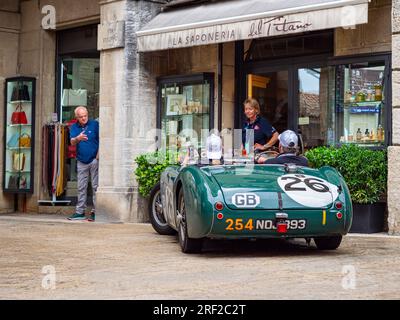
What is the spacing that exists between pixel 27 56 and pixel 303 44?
7.02 metres

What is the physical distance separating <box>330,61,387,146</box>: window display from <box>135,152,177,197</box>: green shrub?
2.85m

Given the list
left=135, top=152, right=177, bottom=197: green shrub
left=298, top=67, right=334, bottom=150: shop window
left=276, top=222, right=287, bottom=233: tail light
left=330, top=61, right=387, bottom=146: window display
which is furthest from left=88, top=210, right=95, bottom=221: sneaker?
left=276, top=222, right=287, bottom=233: tail light

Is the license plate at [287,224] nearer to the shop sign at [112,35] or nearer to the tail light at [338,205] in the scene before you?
the tail light at [338,205]

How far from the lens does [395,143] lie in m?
10.9

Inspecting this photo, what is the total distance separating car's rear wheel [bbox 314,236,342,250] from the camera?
8812mm

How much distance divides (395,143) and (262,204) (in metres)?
3.39

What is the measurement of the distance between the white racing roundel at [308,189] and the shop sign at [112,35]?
6.53 metres

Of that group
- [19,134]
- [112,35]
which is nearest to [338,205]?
[112,35]

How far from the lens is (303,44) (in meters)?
13.5

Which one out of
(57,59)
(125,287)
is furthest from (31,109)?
(125,287)

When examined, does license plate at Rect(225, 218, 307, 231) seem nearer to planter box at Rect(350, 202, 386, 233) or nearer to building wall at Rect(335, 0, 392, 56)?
planter box at Rect(350, 202, 386, 233)

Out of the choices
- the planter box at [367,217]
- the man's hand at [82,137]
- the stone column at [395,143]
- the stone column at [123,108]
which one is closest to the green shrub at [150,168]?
the stone column at [123,108]

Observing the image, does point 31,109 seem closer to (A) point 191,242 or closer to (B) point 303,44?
(B) point 303,44

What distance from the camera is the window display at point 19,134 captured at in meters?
17.7
